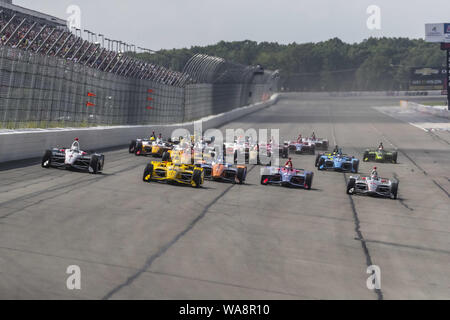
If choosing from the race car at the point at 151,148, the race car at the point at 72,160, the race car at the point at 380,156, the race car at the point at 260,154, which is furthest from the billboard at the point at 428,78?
the race car at the point at 72,160

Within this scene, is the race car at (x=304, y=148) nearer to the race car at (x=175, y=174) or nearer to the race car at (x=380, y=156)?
the race car at (x=380, y=156)

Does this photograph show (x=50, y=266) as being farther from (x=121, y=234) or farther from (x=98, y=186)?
(x=98, y=186)

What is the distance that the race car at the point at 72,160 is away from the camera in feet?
57.4

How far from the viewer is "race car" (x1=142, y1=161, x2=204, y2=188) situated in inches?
645

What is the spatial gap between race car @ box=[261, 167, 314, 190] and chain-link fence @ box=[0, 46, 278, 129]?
8.83 metres

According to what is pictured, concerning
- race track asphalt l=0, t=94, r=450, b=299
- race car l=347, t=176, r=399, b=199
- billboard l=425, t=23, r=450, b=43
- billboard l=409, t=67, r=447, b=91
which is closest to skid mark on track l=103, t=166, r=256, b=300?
race track asphalt l=0, t=94, r=450, b=299

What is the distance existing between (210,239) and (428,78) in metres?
76.5

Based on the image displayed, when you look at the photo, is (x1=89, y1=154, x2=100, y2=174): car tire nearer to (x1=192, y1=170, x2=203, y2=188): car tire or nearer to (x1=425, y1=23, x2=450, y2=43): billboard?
(x1=192, y1=170, x2=203, y2=188): car tire

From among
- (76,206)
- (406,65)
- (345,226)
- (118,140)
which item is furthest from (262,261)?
(406,65)

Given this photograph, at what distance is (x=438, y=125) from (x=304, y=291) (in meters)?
49.7

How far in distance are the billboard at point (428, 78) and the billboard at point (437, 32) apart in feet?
67.0

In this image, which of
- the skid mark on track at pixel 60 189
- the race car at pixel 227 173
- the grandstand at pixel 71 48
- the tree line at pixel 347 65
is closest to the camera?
the skid mark on track at pixel 60 189

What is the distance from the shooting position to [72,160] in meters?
17.5

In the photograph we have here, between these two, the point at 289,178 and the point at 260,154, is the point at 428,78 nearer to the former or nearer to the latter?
the point at 260,154
